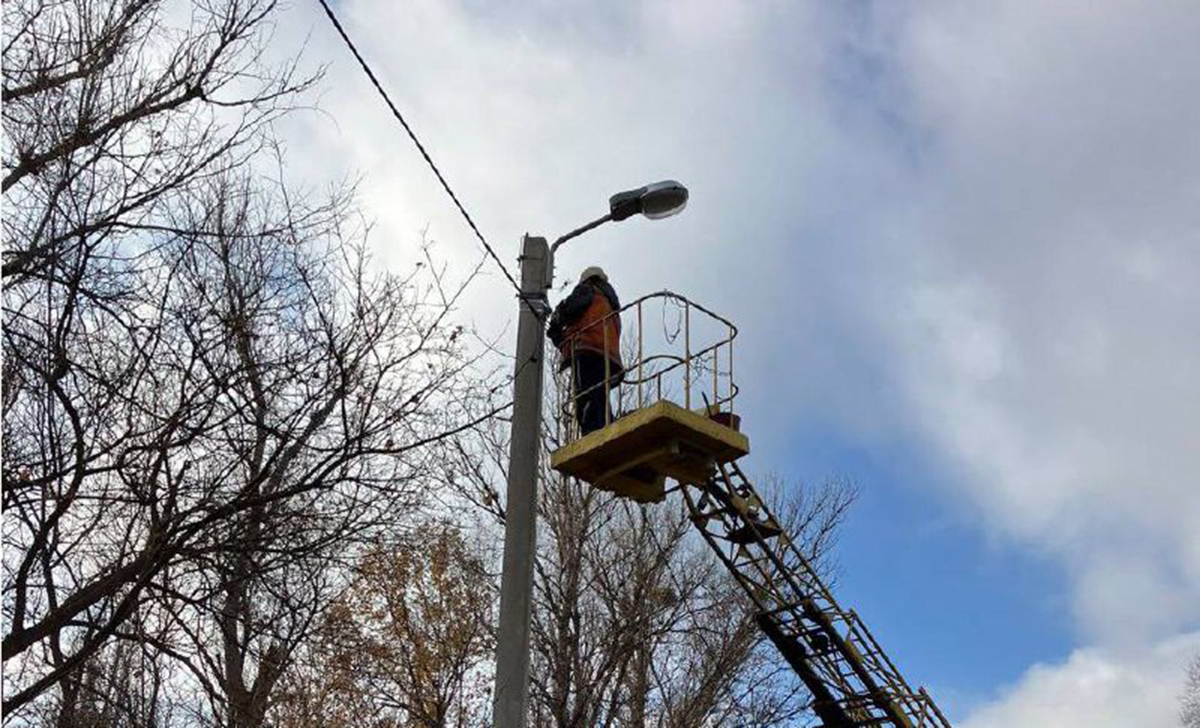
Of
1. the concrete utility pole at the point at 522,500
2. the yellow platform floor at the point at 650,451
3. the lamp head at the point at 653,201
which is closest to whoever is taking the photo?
the concrete utility pole at the point at 522,500

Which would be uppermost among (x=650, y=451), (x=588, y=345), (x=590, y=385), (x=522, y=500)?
(x=588, y=345)

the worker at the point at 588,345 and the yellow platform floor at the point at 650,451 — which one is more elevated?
the worker at the point at 588,345

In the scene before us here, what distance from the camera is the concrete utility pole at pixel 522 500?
604 cm

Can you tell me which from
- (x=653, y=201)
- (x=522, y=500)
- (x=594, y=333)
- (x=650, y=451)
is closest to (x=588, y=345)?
(x=594, y=333)

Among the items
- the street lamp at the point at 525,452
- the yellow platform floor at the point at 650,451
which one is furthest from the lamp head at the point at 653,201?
the yellow platform floor at the point at 650,451

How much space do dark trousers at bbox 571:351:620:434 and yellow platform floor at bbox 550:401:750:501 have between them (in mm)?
321

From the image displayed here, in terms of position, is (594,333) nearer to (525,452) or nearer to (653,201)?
(653,201)

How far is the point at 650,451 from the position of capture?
29.4 feet

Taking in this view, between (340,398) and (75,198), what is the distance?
2.05 m

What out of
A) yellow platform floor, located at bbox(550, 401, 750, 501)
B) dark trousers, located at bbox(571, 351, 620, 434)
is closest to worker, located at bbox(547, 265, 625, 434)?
dark trousers, located at bbox(571, 351, 620, 434)

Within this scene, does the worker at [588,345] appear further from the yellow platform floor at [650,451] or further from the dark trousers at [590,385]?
the yellow platform floor at [650,451]

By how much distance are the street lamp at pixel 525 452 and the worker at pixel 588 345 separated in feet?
6.43

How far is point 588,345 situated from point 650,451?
1.08 meters

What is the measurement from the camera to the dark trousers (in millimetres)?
9417
